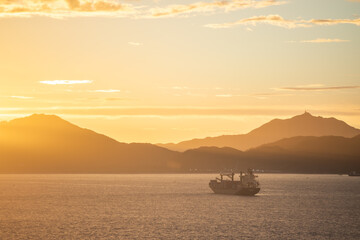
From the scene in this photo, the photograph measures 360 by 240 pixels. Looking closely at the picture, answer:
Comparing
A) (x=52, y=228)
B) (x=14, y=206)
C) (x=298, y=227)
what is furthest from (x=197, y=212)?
(x=14, y=206)

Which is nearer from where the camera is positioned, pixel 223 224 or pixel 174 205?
pixel 223 224

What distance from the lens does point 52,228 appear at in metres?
119

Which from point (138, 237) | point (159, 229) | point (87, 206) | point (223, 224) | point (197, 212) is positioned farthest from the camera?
point (87, 206)

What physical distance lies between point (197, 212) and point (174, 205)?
27229mm

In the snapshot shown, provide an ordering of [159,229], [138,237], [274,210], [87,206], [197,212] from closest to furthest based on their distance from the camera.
→ 1. [138,237]
2. [159,229]
3. [197,212]
4. [274,210]
5. [87,206]

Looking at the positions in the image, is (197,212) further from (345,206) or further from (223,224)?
(345,206)

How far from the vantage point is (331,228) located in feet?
402

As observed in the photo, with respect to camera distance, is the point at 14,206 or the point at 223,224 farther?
the point at 14,206

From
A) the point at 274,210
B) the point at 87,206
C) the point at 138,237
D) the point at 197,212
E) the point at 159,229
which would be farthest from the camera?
the point at 87,206

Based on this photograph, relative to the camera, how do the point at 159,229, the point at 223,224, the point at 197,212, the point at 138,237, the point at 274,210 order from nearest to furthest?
the point at 138,237
the point at 159,229
the point at 223,224
the point at 197,212
the point at 274,210

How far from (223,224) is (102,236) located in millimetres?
33102

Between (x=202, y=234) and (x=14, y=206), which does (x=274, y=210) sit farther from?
(x=14, y=206)

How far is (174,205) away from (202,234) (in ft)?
238

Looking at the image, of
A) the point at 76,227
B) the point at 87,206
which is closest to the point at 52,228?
the point at 76,227
